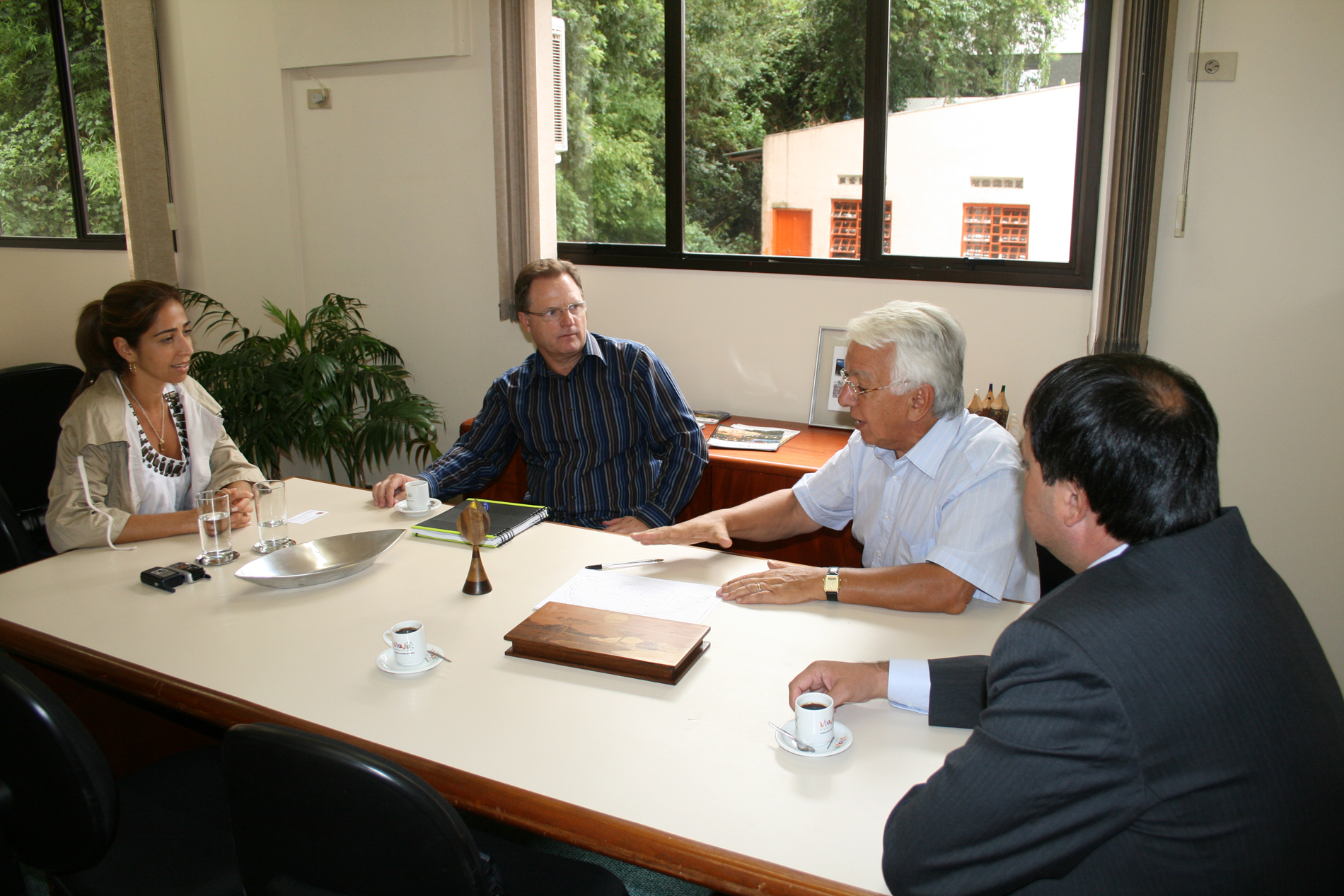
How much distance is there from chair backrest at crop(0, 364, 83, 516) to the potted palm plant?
53cm

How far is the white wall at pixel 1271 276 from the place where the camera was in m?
2.83

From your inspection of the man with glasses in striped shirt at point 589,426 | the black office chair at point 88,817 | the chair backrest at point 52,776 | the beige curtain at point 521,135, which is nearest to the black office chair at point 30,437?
the man with glasses in striped shirt at point 589,426

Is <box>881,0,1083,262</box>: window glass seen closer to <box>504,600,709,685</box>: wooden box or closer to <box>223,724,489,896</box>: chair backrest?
<box>504,600,709,685</box>: wooden box

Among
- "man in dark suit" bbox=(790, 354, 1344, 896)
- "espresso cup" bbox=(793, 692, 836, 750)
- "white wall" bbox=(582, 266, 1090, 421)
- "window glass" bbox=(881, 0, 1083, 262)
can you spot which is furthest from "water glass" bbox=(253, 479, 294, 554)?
"window glass" bbox=(881, 0, 1083, 262)

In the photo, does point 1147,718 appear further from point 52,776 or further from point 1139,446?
point 52,776

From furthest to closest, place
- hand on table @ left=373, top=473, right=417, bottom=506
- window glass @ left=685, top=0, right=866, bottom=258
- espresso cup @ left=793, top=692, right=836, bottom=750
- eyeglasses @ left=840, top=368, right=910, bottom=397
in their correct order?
window glass @ left=685, top=0, right=866, bottom=258, hand on table @ left=373, top=473, right=417, bottom=506, eyeglasses @ left=840, top=368, right=910, bottom=397, espresso cup @ left=793, top=692, right=836, bottom=750

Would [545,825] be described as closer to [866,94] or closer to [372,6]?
[866,94]

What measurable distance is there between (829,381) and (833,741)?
7.97 feet

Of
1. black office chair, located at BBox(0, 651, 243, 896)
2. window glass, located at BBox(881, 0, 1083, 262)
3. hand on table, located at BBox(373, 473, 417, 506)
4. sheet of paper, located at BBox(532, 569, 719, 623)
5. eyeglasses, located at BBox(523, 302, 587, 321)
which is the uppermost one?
window glass, located at BBox(881, 0, 1083, 262)

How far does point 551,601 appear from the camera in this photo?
6.04ft

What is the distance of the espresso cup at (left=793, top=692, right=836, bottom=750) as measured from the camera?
1.32 metres

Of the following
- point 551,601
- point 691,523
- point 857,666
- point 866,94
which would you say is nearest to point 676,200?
point 866,94

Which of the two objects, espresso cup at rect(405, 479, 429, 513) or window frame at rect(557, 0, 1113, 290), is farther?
window frame at rect(557, 0, 1113, 290)

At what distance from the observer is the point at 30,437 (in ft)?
11.4
